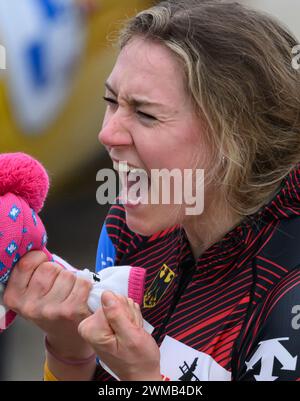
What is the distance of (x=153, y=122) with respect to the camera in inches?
59.8

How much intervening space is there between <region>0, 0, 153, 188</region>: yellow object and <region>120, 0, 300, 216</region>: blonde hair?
6.20 feet

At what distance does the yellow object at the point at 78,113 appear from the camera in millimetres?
3463

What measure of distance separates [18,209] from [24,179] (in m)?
0.06

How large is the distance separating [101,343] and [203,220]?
16.7 inches

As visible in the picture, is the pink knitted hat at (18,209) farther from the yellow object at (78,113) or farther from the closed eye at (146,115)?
the yellow object at (78,113)

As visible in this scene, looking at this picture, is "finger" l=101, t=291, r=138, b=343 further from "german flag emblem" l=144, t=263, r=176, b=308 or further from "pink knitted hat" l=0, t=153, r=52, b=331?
"german flag emblem" l=144, t=263, r=176, b=308

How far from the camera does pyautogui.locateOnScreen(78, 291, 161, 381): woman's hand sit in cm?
132

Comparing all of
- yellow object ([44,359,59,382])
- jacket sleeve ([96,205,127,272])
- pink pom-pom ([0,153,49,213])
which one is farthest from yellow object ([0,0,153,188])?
pink pom-pom ([0,153,49,213])

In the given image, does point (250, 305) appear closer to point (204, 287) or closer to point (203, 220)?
point (204, 287)

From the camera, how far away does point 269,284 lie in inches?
57.3

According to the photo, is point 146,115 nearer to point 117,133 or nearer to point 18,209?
point 117,133

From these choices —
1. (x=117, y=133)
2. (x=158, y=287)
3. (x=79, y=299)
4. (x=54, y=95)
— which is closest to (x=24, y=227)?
(x=79, y=299)
